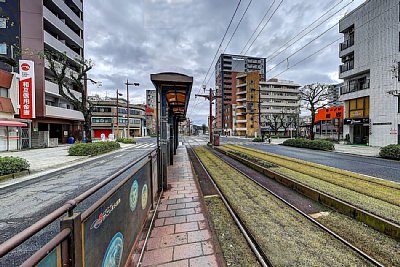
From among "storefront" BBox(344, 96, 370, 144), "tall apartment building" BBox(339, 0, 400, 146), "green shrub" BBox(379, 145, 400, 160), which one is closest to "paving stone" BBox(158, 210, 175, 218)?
"green shrub" BBox(379, 145, 400, 160)

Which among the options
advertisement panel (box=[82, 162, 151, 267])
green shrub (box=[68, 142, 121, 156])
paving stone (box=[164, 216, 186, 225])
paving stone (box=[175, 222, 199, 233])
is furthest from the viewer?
green shrub (box=[68, 142, 121, 156])

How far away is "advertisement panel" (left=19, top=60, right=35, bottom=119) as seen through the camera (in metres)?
19.2

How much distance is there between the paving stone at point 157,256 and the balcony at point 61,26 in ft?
98.9

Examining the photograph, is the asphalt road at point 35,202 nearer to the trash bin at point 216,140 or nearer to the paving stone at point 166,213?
the paving stone at point 166,213

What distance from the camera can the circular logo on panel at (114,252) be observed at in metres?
1.93

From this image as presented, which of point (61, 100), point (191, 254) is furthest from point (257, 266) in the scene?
point (61, 100)

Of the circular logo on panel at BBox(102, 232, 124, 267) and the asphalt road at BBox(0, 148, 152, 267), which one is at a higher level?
the circular logo on panel at BBox(102, 232, 124, 267)

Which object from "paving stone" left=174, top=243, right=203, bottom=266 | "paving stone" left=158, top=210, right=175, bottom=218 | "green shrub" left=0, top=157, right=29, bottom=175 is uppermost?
"green shrub" left=0, top=157, right=29, bottom=175

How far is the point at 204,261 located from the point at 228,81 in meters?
96.0

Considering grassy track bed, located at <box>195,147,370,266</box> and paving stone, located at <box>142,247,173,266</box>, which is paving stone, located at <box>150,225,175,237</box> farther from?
grassy track bed, located at <box>195,147,370,266</box>

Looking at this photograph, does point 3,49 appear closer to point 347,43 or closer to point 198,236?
point 198,236

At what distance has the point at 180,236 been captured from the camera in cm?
337

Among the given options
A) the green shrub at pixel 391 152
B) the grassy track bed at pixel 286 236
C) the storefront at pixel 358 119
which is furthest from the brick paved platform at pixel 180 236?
the storefront at pixel 358 119

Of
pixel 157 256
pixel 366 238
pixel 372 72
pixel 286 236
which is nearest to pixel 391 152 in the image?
pixel 366 238
